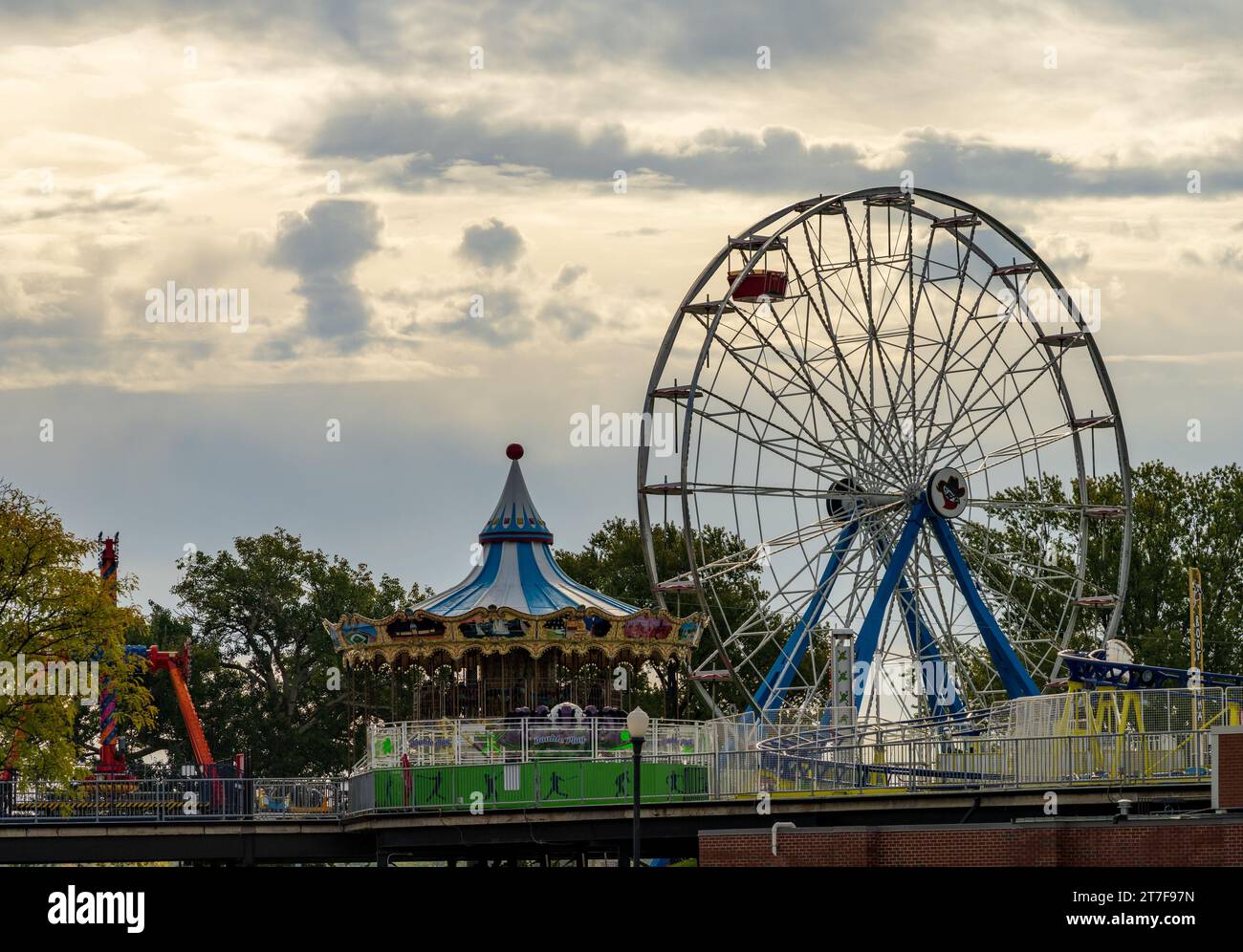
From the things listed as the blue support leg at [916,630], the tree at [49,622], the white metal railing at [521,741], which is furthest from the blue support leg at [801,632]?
the tree at [49,622]

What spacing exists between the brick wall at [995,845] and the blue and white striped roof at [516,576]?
21614 mm

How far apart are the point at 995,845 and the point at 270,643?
230ft

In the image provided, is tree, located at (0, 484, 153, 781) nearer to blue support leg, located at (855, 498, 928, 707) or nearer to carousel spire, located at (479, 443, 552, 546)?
carousel spire, located at (479, 443, 552, 546)

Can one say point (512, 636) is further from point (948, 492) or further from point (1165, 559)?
point (1165, 559)

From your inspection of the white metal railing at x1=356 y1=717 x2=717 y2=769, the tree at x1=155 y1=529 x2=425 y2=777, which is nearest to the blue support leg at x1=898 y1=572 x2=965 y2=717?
the white metal railing at x1=356 y1=717 x2=717 y2=769

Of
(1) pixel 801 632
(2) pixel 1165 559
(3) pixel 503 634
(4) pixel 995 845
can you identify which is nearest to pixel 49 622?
(3) pixel 503 634

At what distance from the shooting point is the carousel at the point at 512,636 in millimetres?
54375

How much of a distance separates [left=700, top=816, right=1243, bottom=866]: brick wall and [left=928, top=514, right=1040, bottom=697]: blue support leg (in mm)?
23840

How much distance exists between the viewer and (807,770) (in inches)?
1673
